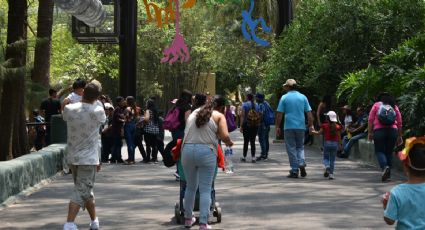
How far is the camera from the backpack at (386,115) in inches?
627

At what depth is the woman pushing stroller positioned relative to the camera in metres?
10.1

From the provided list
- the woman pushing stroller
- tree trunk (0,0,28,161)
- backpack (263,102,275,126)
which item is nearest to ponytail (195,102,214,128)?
the woman pushing stroller

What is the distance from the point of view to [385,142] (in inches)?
640

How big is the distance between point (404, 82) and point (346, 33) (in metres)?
7.66

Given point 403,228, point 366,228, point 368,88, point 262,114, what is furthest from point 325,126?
point 403,228

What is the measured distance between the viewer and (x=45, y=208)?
1241cm

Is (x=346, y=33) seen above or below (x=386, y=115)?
above

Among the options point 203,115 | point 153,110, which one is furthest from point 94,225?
point 153,110

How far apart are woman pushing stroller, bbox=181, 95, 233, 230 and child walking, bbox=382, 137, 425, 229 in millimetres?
4525

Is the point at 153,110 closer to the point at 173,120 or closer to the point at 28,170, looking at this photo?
the point at 173,120

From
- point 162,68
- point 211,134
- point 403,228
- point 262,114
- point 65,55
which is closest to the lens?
point 403,228

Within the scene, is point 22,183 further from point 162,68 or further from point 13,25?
point 162,68

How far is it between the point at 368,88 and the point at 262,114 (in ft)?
10.5

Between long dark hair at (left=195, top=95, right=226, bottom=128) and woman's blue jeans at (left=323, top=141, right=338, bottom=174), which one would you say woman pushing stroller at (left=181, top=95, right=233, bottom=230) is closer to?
long dark hair at (left=195, top=95, right=226, bottom=128)
